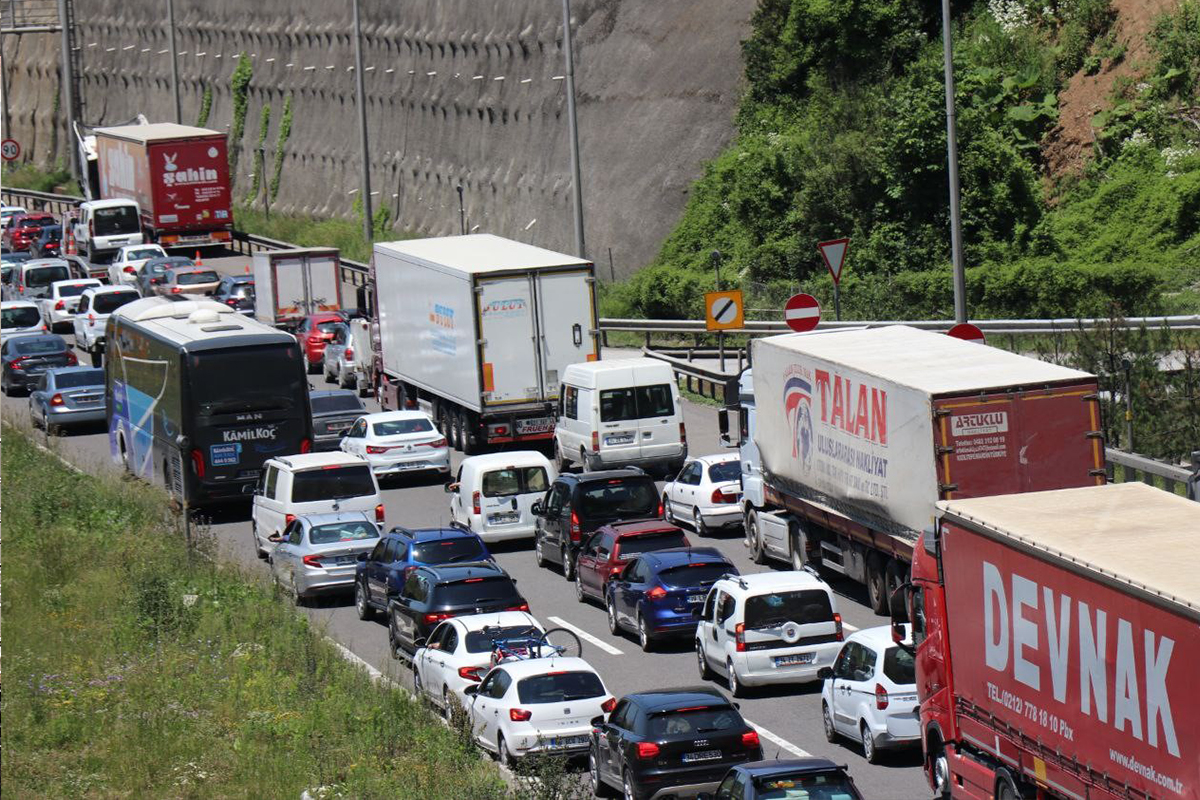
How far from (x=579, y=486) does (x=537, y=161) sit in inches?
1535

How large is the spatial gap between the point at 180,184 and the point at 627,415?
1563 inches

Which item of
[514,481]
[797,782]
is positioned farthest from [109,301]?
[797,782]

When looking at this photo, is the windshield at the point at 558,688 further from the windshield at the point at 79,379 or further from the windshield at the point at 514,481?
the windshield at the point at 79,379

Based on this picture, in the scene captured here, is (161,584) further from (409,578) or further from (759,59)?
(759,59)

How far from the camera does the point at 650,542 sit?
2820cm

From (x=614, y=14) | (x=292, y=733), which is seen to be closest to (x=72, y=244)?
(x=614, y=14)

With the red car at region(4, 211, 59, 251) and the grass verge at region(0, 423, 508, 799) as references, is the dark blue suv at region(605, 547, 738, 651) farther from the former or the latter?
the red car at region(4, 211, 59, 251)

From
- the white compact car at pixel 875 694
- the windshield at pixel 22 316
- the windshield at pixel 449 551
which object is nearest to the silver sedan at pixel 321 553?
the windshield at pixel 449 551

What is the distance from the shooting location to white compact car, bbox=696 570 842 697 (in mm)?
23203

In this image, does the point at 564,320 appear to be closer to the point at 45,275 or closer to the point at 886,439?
the point at 886,439

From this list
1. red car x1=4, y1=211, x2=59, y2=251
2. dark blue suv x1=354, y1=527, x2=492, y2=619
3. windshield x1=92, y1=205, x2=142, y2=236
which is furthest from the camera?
red car x1=4, y1=211, x2=59, y2=251

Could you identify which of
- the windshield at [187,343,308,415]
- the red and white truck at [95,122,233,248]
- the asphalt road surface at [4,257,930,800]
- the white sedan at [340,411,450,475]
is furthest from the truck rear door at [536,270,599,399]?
the red and white truck at [95,122,233,248]

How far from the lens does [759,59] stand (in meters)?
59.2

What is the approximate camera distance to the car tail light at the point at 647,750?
18.8 m
